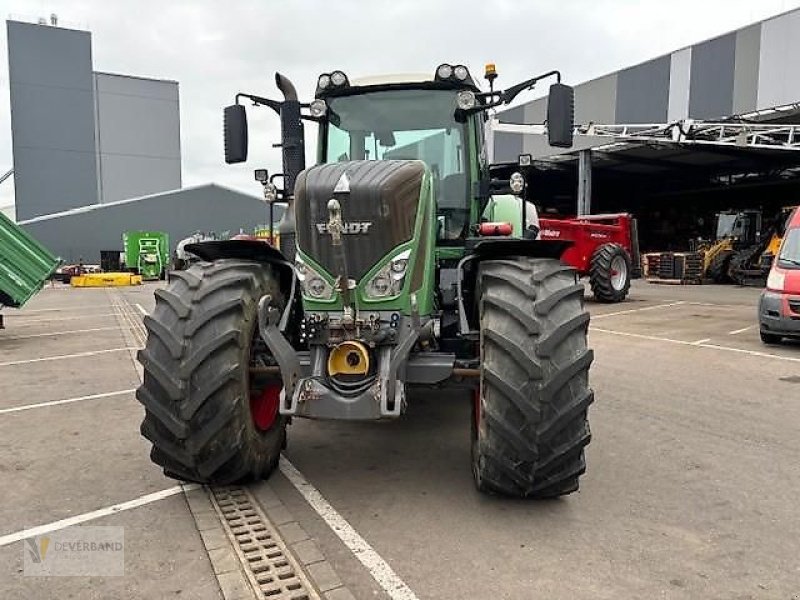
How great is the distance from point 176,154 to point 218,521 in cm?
4333

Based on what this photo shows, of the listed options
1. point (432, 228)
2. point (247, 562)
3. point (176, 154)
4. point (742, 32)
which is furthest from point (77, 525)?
point (176, 154)

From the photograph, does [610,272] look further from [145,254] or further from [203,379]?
[145,254]

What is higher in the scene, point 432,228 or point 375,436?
point 432,228

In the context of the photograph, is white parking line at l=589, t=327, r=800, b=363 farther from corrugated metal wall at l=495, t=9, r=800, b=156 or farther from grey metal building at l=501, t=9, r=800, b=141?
corrugated metal wall at l=495, t=9, r=800, b=156

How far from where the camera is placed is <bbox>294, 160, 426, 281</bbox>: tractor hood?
343 cm

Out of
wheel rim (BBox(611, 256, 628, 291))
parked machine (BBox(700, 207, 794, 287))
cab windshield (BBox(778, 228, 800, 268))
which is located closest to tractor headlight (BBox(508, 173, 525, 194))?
cab windshield (BBox(778, 228, 800, 268))

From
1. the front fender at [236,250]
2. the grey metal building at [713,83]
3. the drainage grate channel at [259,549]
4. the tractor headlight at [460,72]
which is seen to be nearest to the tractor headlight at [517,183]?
the tractor headlight at [460,72]

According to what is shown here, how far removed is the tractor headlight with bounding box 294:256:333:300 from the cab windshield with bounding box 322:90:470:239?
1.34 metres

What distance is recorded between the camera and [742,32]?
68.6 ft

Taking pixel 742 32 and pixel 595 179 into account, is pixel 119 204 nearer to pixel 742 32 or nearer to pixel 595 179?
pixel 595 179

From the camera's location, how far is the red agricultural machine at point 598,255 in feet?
47.5

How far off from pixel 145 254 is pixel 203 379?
3050 cm

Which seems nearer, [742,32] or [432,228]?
[432,228]
